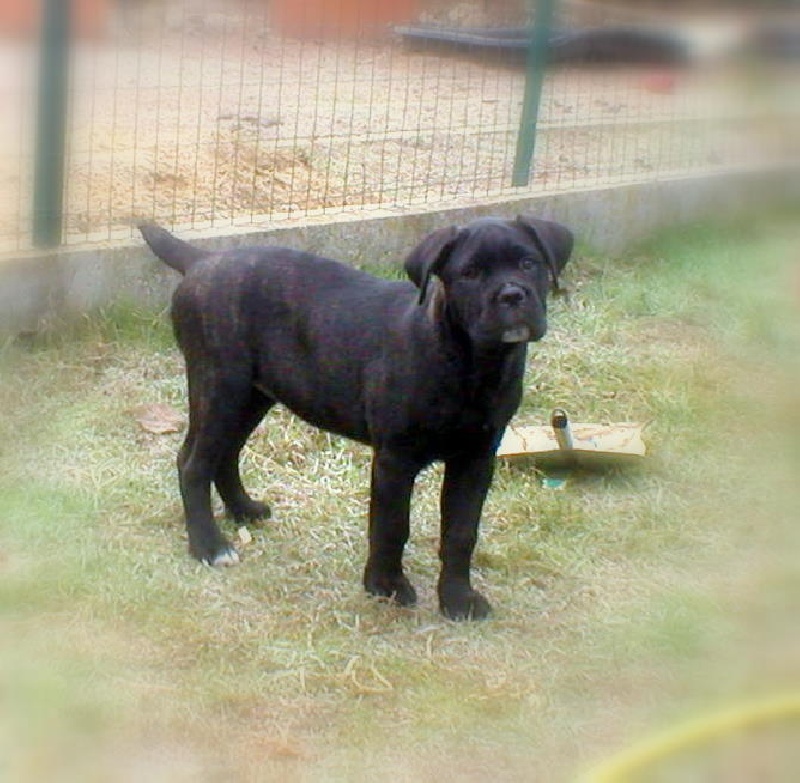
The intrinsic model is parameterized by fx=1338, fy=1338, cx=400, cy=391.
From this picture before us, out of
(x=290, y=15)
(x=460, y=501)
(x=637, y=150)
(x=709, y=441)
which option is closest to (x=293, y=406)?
(x=460, y=501)

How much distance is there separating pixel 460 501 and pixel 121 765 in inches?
50.7

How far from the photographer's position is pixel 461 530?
3846mm

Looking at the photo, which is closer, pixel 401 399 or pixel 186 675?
pixel 186 675

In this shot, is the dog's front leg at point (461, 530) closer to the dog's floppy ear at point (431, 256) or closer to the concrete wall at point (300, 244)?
the dog's floppy ear at point (431, 256)

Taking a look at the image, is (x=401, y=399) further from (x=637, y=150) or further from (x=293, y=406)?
(x=637, y=150)

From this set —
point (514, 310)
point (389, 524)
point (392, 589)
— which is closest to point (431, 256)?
point (514, 310)

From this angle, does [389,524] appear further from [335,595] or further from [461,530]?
[335,595]

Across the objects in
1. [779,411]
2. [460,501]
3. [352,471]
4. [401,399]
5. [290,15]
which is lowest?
[352,471]

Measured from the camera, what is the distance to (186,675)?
3455 mm

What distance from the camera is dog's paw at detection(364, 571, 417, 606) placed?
3.92 m

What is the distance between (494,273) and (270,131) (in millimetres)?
3570

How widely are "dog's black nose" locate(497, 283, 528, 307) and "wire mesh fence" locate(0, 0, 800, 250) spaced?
27.7 inches

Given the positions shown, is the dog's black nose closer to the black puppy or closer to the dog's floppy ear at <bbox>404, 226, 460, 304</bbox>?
the black puppy

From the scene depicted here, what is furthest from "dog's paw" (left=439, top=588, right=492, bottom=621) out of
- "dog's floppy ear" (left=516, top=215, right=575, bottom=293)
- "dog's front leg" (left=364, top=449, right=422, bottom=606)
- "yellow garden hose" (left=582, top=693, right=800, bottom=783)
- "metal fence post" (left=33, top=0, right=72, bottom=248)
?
"metal fence post" (left=33, top=0, right=72, bottom=248)
